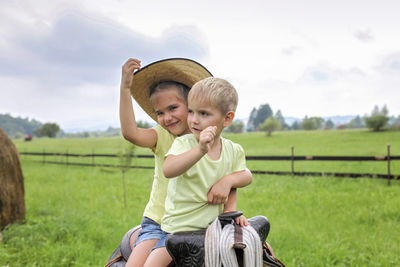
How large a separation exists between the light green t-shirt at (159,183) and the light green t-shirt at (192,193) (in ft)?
1.47

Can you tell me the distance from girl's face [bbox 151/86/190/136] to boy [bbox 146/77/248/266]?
359mm

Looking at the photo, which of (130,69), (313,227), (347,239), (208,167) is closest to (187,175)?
(208,167)

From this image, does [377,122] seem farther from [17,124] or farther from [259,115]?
[17,124]

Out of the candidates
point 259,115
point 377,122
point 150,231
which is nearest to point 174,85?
point 150,231

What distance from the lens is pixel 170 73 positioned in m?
2.42

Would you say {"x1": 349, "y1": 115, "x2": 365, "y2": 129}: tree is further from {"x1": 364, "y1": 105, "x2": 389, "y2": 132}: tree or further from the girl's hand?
the girl's hand

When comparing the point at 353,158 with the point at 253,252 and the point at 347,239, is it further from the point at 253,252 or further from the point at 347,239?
the point at 253,252

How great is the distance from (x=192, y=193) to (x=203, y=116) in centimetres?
45

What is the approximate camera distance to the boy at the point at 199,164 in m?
1.76

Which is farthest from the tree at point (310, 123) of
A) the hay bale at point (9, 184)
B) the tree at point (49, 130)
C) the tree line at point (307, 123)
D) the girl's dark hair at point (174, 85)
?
the girl's dark hair at point (174, 85)

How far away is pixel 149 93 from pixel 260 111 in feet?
449

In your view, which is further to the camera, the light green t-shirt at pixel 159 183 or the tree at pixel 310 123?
the tree at pixel 310 123

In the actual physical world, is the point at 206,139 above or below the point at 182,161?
above

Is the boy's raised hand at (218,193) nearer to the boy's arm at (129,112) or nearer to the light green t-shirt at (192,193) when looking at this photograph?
the light green t-shirt at (192,193)
